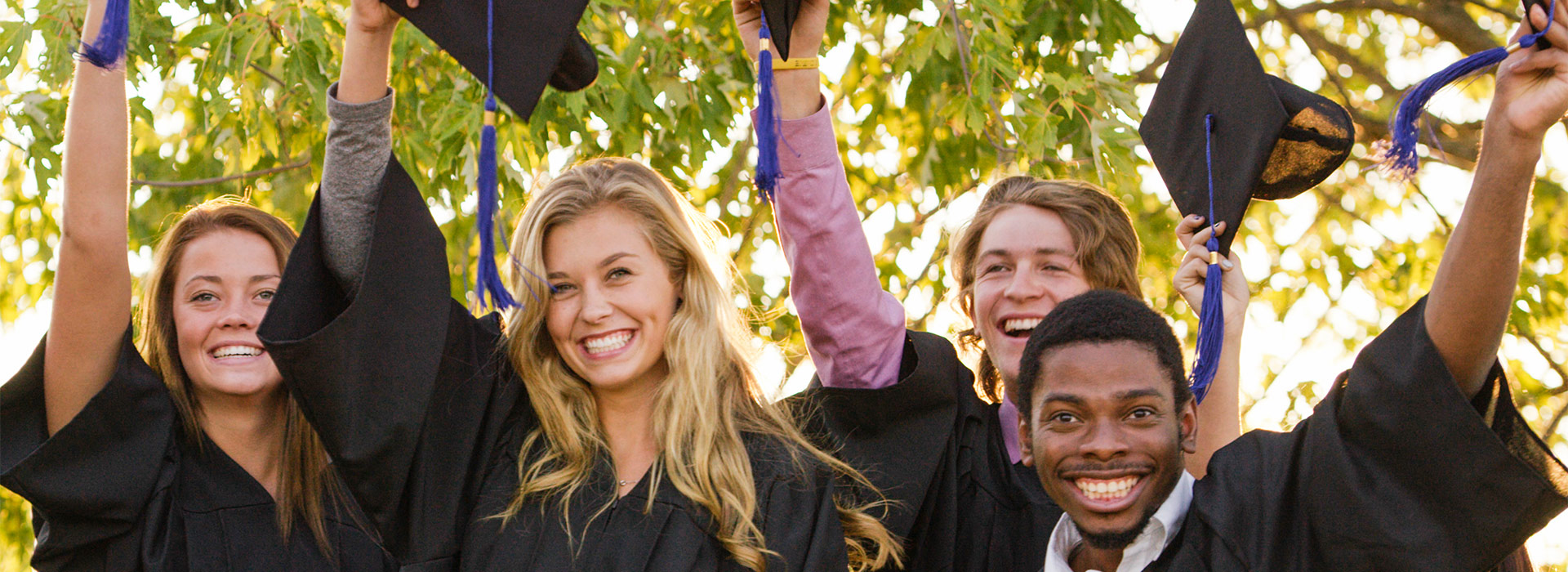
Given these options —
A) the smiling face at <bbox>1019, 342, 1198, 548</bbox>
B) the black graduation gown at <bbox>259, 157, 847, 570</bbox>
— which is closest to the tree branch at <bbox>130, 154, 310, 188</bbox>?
the black graduation gown at <bbox>259, 157, 847, 570</bbox>

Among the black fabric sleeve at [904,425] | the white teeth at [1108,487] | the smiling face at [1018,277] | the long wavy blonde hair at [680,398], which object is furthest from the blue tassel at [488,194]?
the smiling face at [1018,277]

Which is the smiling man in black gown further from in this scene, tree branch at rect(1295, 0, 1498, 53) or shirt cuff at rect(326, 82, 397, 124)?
tree branch at rect(1295, 0, 1498, 53)

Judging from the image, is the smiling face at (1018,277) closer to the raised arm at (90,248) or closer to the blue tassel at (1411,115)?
the blue tassel at (1411,115)

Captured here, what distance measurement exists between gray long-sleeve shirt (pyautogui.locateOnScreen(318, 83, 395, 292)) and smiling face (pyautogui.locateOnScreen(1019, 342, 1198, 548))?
122 centimetres

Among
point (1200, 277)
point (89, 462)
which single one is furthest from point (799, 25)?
point (89, 462)

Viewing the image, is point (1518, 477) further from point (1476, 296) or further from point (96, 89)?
point (96, 89)

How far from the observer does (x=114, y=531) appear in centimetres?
275

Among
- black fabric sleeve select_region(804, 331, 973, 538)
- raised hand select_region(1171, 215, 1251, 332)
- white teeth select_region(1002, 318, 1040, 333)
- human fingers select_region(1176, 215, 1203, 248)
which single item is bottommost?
black fabric sleeve select_region(804, 331, 973, 538)

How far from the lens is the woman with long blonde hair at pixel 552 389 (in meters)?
2.55

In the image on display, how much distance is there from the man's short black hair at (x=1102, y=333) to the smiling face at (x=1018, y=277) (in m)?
0.39

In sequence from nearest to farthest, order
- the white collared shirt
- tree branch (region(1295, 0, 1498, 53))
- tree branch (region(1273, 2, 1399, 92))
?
the white collared shirt → tree branch (region(1295, 0, 1498, 53)) → tree branch (region(1273, 2, 1399, 92))

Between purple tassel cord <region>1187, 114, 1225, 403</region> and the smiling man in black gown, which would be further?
purple tassel cord <region>1187, 114, 1225, 403</region>

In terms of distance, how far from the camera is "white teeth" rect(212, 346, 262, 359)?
2973 mm

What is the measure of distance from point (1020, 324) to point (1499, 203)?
1.15m
